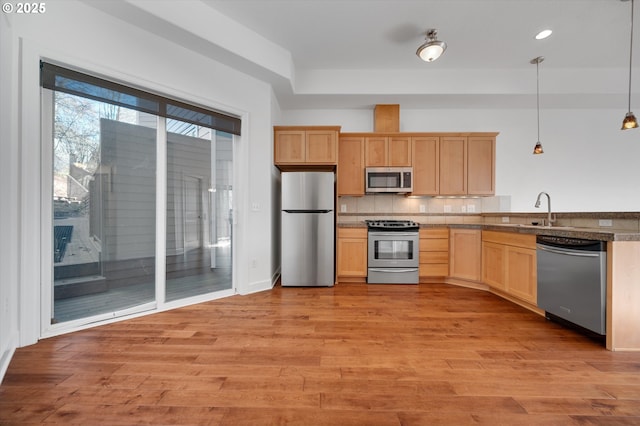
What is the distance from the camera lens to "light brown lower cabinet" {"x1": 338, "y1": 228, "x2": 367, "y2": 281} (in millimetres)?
3590

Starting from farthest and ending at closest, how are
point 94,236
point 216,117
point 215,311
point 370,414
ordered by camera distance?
point 216,117
point 215,311
point 94,236
point 370,414

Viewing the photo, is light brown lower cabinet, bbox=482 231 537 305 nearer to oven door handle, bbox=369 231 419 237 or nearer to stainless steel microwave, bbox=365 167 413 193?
oven door handle, bbox=369 231 419 237

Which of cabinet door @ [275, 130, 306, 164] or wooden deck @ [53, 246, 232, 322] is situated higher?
cabinet door @ [275, 130, 306, 164]

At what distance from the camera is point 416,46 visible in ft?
10.0

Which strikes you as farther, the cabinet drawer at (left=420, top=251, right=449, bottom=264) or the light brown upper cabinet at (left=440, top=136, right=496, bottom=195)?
the light brown upper cabinet at (left=440, top=136, right=496, bottom=195)

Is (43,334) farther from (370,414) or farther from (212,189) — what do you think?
(370,414)

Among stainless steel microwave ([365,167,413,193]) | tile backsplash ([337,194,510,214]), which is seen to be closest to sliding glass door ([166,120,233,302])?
tile backsplash ([337,194,510,214])

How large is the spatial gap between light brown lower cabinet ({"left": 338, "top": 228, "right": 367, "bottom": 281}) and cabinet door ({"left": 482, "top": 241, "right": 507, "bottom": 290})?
5.15 feet

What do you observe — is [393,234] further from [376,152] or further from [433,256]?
[376,152]

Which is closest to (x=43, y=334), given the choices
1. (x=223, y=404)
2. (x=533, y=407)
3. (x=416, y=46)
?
(x=223, y=404)

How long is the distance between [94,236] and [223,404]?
6.34 ft

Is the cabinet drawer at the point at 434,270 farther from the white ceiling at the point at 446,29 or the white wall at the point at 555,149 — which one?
the white ceiling at the point at 446,29

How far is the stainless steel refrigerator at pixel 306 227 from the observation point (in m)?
3.38

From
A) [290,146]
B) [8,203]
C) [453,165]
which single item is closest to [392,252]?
[453,165]
